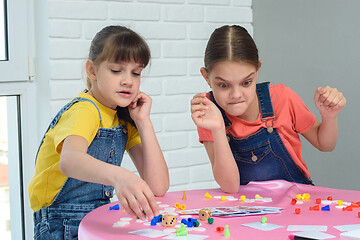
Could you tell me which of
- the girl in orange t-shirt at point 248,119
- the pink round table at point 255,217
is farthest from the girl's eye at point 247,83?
the pink round table at point 255,217

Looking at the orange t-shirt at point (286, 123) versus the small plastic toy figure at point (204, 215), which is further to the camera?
the orange t-shirt at point (286, 123)

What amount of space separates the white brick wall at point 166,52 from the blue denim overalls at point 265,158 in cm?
76

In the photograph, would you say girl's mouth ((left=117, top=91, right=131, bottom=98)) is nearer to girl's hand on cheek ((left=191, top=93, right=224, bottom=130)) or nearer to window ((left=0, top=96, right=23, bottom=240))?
girl's hand on cheek ((left=191, top=93, right=224, bottom=130))

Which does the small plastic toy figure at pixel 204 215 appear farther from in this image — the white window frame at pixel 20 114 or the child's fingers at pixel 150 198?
the white window frame at pixel 20 114

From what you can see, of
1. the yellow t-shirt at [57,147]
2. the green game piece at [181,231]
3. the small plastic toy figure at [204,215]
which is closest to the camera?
the green game piece at [181,231]

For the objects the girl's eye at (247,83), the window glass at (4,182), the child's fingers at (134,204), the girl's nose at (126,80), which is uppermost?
the girl's nose at (126,80)

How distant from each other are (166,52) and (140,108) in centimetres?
82

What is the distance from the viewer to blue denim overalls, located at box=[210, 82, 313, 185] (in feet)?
4.71

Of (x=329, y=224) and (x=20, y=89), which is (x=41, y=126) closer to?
(x=20, y=89)

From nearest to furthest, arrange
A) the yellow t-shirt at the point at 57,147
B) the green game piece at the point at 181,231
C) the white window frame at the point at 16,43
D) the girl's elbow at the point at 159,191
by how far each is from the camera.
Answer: the green game piece at the point at 181,231, the yellow t-shirt at the point at 57,147, the girl's elbow at the point at 159,191, the white window frame at the point at 16,43

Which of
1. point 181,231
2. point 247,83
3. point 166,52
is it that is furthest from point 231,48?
point 166,52

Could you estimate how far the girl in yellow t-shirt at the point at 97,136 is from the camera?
123cm

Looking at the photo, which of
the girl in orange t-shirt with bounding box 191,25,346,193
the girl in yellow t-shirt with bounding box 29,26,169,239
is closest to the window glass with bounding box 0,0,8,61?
the girl in yellow t-shirt with bounding box 29,26,169,239

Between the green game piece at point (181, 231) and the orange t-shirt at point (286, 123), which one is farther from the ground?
the orange t-shirt at point (286, 123)
